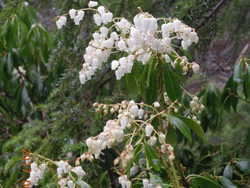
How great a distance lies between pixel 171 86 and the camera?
690mm

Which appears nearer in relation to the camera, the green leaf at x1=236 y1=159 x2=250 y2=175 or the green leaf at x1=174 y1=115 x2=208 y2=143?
the green leaf at x1=174 y1=115 x2=208 y2=143

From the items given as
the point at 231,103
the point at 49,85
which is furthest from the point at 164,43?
the point at 49,85

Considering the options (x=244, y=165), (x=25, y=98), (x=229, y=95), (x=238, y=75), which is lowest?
(x=25, y=98)

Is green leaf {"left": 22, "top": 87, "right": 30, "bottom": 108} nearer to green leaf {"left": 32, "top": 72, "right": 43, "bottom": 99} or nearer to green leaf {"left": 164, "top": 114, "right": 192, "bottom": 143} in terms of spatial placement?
green leaf {"left": 32, "top": 72, "right": 43, "bottom": 99}

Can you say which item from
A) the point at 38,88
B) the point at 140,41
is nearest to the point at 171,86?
the point at 140,41

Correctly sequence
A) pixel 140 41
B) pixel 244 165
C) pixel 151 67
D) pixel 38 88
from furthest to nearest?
pixel 38 88 → pixel 244 165 → pixel 151 67 → pixel 140 41

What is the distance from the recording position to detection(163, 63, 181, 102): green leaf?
69 centimetres

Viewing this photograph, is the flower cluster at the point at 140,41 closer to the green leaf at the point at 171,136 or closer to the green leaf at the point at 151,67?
the green leaf at the point at 151,67

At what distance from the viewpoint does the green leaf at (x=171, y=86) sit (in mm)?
685

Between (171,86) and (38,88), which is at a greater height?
(171,86)

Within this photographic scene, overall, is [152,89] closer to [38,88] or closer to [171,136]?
[171,136]

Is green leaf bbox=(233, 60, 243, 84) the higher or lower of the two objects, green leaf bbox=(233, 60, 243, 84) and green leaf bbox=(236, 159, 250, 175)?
the higher

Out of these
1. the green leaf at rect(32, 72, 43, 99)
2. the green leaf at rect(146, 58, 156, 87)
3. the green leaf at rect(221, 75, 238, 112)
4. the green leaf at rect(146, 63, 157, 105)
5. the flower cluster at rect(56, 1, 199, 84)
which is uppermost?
the flower cluster at rect(56, 1, 199, 84)

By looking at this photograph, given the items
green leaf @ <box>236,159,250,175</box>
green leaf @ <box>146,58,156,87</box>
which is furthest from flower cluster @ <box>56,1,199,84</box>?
green leaf @ <box>236,159,250,175</box>
